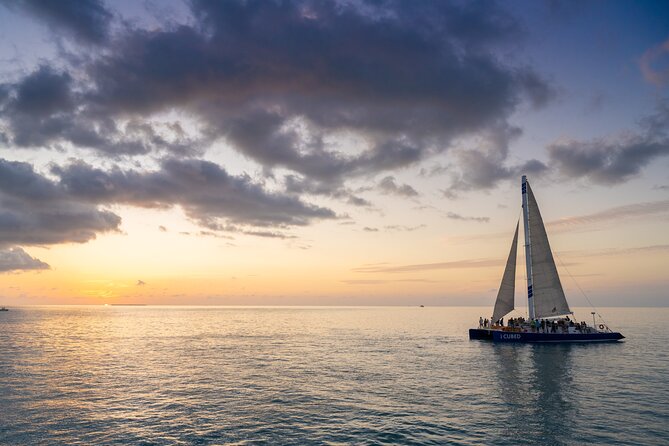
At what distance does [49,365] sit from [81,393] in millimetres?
22687

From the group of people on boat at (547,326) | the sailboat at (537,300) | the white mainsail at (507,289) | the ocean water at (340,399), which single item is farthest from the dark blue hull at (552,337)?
Result: the ocean water at (340,399)

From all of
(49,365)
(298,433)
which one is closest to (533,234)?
(298,433)

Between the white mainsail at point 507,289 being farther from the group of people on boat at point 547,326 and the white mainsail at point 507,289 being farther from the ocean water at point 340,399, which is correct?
the ocean water at point 340,399

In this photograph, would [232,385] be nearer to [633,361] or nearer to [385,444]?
[385,444]

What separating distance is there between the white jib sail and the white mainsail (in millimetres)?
3637

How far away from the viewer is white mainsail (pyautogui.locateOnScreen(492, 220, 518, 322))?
80000 mm

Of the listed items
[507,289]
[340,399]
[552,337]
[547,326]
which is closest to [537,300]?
[547,326]

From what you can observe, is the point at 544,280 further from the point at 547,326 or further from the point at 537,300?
the point at 547,326

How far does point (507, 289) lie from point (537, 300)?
17.8 ft

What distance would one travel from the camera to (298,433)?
27812 millimetres

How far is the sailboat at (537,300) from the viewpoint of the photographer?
75.0 meters

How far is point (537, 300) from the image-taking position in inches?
3095

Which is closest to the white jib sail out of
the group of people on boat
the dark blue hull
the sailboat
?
the sailboat

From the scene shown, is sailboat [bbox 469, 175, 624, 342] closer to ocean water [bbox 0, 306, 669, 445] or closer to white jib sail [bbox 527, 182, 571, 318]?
white jib sail [bbox 527, 182, 571, 318]
